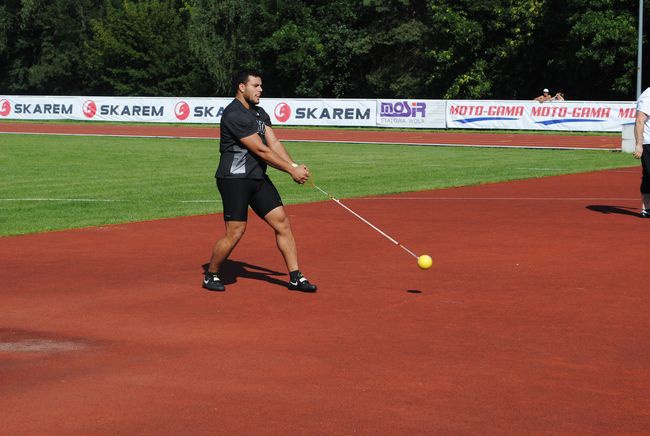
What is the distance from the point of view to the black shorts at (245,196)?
408 inches

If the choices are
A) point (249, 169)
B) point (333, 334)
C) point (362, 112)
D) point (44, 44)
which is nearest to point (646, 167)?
point (249, 169)

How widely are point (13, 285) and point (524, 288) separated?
4.99 meters

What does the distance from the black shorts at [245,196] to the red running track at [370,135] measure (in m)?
26.8

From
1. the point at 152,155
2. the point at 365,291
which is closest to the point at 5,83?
the point at 152,155

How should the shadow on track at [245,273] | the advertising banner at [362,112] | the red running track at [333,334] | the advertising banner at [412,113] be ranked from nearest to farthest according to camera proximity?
the red running track at [333,334]
the shadow on track at [245,273]
the advertising banner at [362,112]
the advertising banner at [412,113]

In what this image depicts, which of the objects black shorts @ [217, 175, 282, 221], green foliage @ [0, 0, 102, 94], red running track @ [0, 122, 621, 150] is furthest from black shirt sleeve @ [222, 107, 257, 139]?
green foliage @ [0, 0, 102, 94]

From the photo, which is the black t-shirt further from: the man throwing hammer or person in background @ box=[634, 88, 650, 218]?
person in background @ box=[634, 88, 650, 218]

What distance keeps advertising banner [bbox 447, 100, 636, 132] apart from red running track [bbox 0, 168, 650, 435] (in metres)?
27.3

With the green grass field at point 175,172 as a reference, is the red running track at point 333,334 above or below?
below

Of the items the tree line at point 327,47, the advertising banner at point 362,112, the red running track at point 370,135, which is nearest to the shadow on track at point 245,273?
the red running track at point 370,135

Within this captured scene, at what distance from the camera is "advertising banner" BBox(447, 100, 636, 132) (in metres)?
41.4

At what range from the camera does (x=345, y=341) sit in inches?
334

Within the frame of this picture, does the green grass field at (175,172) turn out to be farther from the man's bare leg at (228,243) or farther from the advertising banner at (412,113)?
the advertising banner at (412,113)

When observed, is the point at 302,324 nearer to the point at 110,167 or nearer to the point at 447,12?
the point at 110,167
